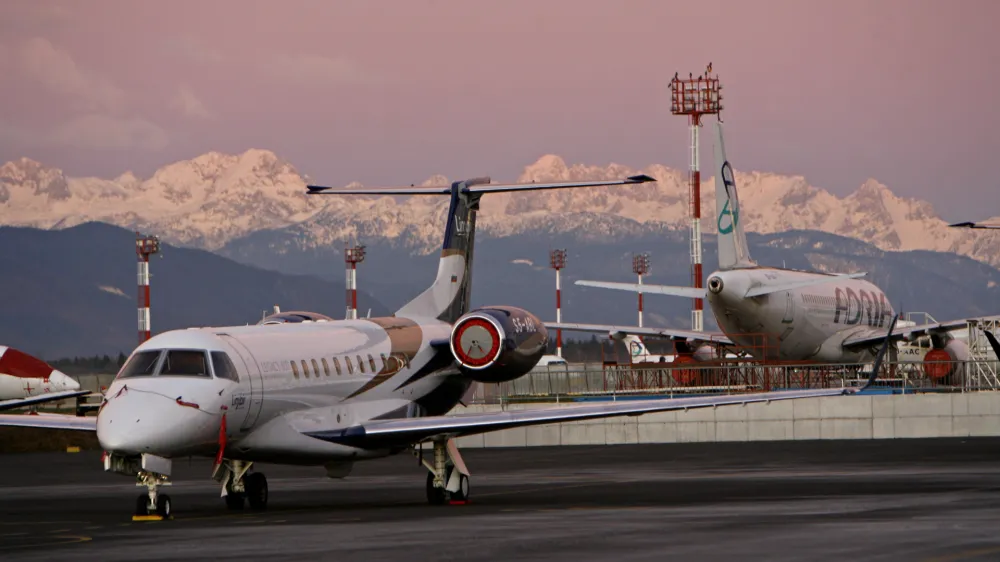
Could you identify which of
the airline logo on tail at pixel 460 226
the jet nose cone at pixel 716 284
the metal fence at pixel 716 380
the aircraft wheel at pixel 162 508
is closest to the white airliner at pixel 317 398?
the aircraft wheel at pixel 162 508

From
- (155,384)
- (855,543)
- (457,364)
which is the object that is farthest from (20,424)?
(855,543)

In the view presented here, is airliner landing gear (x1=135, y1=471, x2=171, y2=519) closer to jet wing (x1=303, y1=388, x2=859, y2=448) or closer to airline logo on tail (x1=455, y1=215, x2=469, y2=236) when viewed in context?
jet wing (x1=303, y1=388, x2=859, y2=448)

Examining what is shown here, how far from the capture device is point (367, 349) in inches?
1164

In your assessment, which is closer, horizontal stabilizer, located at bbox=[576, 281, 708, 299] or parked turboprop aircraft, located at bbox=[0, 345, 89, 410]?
horizontal stabilizer, located at bbox=[576, 281, 708, 299]

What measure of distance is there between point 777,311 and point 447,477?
111ft

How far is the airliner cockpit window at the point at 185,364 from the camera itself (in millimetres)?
25125

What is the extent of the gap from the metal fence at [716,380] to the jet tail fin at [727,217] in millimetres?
4077

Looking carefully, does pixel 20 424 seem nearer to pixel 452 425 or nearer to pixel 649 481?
pixel 452 425

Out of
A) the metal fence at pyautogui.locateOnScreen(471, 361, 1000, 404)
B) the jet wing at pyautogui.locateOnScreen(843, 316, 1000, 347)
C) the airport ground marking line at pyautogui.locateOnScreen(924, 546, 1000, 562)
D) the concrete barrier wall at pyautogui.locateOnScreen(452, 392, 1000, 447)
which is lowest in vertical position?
the airport ground marking line at pyautogui.locateOnScreen(924, 546, 1000, 562)

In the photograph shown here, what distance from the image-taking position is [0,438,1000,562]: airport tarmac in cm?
1862

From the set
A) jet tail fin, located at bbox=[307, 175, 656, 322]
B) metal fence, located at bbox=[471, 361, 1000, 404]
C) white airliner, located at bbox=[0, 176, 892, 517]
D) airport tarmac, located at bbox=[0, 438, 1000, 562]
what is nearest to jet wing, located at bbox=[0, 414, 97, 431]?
white airliner, located at bbox=[0, 176, 892, 517]

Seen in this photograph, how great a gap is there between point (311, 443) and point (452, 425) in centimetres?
238

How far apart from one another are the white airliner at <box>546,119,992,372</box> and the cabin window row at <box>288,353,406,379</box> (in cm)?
2718

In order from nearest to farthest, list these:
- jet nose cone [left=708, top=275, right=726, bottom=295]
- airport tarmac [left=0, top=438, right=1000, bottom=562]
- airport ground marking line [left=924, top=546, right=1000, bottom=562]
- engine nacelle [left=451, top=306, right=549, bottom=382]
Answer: airport ground marking line [left=924, top=546, right=1000, bottom=562] < airport tarmac [left=0, top=438, right=1000, bottom=562] < engine nacelle [left=451, top=306, right=549, bottom=382] < jet nose cone [left=708, top=275, right=726, bottom=295]
